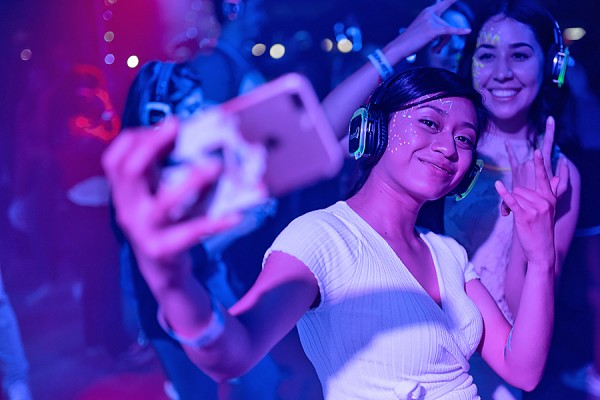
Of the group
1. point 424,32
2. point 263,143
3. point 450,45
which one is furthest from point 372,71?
point 263,143

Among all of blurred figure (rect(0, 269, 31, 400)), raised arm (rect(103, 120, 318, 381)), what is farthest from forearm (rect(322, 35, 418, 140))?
blurred figure (rect(0, 269, 31, 400))

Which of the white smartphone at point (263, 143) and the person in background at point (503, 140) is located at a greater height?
the white smartphone at point (263, 143)

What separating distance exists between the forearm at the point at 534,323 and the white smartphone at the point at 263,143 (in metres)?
0.94

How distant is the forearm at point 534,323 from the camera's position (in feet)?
4.48

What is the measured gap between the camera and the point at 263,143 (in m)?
0.71

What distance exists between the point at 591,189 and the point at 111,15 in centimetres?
219

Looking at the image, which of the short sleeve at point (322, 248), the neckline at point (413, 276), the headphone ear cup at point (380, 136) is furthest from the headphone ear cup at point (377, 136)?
the short sleeve at point (322, 248)

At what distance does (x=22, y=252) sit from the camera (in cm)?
172

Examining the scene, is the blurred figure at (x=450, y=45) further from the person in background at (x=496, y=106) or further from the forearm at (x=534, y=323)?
the forearm at (x=534, y=323)

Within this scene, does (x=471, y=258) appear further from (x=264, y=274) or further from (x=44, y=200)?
(x=44, y=200)

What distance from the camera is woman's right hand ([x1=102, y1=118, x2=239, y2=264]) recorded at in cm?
62

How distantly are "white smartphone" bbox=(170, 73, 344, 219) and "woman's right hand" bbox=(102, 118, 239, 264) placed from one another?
30 millimetres

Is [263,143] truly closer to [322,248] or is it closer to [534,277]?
[322,248]

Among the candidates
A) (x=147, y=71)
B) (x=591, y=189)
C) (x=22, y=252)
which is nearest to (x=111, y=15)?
(x=147, y=71)
